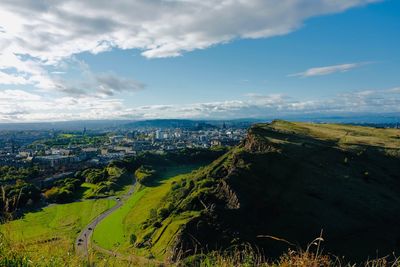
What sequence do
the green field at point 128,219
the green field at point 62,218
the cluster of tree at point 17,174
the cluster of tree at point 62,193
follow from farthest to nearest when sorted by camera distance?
the cluster of tree at point 17,174 → the cluster of tree at point 62,193 → the green field at point 62,218 → the green field at point 128,219

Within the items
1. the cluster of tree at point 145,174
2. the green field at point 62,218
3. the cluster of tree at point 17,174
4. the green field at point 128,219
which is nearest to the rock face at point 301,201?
the green field at point 128,219

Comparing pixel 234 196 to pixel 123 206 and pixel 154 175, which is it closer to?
pixel 123 206

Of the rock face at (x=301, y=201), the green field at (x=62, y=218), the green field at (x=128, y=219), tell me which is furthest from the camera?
the green field at (x=62, y=218)

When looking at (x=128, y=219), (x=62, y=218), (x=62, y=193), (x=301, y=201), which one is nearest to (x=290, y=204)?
(x=301, y=201)

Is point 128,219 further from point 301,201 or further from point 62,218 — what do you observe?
point 301,201

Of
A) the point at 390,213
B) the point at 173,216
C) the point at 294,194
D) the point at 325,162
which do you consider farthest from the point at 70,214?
the point at 390,213

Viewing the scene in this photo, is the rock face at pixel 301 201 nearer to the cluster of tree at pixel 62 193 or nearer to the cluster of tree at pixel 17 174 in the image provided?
the cluster of tree at pixel 62 193

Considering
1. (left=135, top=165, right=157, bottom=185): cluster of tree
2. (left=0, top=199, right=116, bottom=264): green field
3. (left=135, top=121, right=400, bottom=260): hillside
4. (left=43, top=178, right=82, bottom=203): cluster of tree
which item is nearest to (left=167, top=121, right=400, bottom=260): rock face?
(left=135, top=121, right=400, bottom=260): hillside
